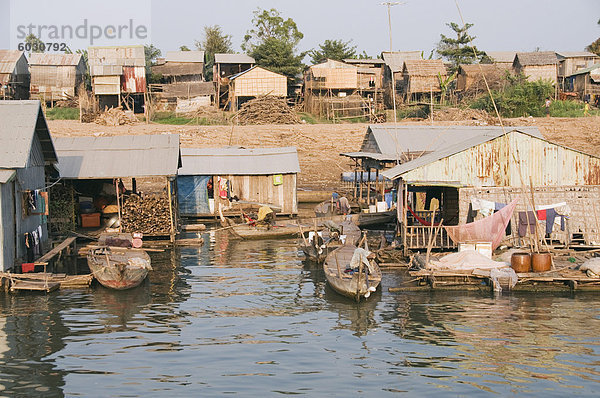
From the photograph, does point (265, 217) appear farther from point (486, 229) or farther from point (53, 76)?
point (53, 76)

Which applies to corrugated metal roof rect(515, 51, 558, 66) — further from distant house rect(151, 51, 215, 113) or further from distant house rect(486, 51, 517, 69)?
distant house rect(151, 51, 215, 113)

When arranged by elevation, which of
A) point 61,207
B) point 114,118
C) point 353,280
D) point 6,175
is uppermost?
point 114,118

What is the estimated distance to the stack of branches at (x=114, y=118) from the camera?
45.8 m

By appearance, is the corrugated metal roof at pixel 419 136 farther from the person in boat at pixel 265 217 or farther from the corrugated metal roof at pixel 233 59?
the corrugated metal roof at pixel 233 59

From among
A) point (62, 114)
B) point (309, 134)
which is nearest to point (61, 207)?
point (309, 134)

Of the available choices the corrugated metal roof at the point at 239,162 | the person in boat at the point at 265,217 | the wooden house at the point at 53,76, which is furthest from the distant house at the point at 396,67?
the person in boat at the point at 265,217

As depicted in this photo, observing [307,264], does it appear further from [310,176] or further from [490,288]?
[310,176]

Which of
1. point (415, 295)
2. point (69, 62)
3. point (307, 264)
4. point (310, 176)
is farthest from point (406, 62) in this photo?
point (415, 295)

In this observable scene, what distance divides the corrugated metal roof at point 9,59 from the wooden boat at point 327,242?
36.1 meters

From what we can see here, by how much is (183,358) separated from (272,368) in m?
1.87

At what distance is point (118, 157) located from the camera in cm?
2617

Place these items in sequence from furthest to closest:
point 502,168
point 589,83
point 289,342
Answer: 1. point 589,83
2. point 502,168
3. point 289,342

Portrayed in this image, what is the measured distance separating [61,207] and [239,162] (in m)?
9.10

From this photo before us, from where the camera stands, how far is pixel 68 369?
498 inches
